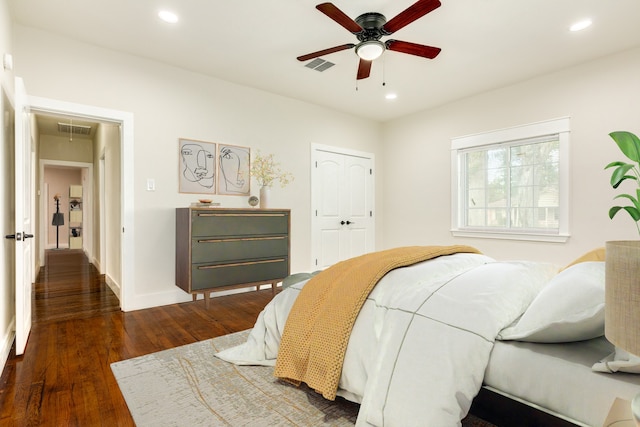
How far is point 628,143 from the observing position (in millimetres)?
1465

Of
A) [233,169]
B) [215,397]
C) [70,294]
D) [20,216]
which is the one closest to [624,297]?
[215,397]

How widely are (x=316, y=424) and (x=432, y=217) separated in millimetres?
4090

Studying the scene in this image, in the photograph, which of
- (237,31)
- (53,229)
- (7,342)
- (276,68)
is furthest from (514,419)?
(53,229)

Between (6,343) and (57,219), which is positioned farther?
(57,219)

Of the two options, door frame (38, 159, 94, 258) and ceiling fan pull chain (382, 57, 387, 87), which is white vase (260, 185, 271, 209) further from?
door frame (38, 159, 94, 258)

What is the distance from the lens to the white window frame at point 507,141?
3.88 m

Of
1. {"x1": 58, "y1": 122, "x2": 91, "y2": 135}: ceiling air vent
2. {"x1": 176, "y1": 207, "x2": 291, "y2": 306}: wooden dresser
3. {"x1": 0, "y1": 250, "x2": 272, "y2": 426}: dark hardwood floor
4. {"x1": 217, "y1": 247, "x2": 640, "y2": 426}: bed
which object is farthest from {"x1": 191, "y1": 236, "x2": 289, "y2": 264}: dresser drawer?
{"x1": 58, "y1": 122, "x2": 91, "y2": 135}: ceiling air vent

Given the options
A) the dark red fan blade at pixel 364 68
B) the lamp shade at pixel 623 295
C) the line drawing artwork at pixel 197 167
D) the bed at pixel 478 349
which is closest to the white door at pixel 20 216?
the line drawing artwork at pixel 197 167

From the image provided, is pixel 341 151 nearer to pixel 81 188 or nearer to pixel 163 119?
pixel 163 119

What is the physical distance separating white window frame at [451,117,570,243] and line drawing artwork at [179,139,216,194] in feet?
10.8

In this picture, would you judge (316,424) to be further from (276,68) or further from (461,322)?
(276,68)

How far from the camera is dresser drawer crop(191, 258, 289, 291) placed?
138 inches

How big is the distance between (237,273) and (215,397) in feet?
6.44

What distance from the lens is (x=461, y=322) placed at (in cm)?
134
